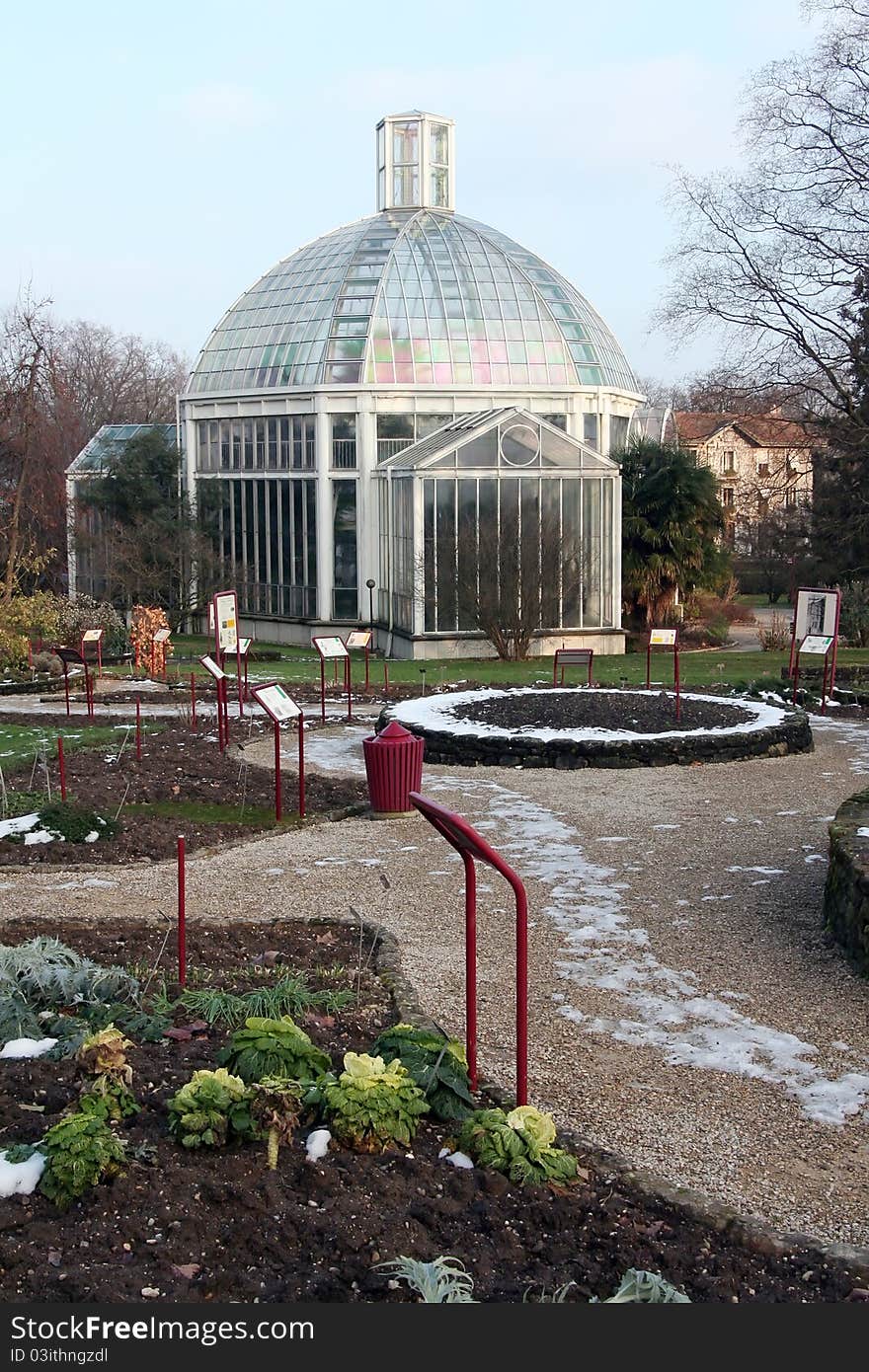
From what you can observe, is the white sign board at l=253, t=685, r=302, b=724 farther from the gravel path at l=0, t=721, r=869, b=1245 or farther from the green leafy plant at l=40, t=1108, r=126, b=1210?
the green leafy plant at l=40, t=1108, r=126, b=1210

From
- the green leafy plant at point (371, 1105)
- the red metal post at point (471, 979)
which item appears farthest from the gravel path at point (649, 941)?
the green leafy plant at point (371, 1105)

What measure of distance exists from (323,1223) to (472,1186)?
1.87 ft

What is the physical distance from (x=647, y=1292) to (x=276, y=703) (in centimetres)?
809

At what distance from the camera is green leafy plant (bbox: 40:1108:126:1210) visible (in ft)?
15.6

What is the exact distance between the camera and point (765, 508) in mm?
25812

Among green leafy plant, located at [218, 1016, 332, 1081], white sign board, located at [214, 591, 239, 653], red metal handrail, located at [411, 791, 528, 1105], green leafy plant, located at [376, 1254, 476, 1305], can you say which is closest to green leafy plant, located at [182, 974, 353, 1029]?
green leafy plant, located at [218, 1016, 332, 1081]

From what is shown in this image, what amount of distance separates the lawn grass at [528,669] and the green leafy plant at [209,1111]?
16.3 meters

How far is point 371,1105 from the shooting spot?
206 inches

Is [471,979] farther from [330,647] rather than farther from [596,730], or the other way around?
[330,647]

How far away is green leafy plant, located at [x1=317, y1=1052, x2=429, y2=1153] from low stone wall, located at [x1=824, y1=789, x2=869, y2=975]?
3044 mm

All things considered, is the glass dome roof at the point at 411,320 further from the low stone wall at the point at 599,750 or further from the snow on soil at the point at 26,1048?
the snow on soil at the point at 26,1048

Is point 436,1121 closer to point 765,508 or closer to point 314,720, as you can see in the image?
point 314,720

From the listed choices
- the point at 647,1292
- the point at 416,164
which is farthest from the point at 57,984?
the point at 416,164

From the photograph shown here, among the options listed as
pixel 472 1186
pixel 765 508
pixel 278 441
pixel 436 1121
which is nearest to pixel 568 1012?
pixel 436 1121
